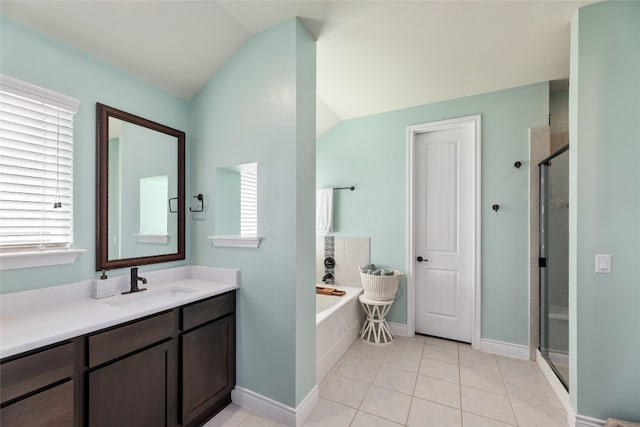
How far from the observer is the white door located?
2.83m

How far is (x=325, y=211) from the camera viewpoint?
3.42 m

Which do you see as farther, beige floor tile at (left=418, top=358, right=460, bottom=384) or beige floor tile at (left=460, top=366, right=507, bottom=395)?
beige floor tile at (left=418, top=358, right=460, bottom=384)

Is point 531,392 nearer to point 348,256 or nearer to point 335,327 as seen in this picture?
point 335,327

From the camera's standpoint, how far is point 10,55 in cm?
136

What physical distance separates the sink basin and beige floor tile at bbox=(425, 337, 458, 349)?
8.16ft

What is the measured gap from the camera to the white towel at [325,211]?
133 inches

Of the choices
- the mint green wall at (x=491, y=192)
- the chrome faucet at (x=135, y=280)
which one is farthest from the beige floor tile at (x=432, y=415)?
the chrome faucet at (x=135, y=280)

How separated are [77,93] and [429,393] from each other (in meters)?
3.13

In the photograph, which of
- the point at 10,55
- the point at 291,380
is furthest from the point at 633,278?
the point at 10,55

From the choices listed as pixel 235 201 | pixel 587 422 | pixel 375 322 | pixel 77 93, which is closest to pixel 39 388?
pixel 235 201

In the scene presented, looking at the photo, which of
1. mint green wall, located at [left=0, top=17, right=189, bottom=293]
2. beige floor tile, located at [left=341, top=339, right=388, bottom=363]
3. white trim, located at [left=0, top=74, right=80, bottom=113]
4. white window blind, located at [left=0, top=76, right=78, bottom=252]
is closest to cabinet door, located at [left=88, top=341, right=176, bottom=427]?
mint green wall, located at [left=0, top=17, right=189, bottom=293]

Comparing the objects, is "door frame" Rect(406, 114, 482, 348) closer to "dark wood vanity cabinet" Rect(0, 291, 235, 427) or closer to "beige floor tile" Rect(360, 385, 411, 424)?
"beige floor tile" Rect(360, 385, 411, 424)

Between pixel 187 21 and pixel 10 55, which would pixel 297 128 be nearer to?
pixel 187 21

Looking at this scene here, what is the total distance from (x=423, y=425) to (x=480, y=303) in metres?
1.44
